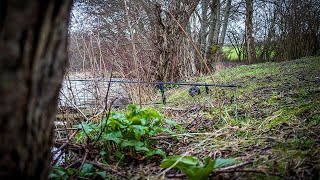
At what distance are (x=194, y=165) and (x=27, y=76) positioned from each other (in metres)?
0.71

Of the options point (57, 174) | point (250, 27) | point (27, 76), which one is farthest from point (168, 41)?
point (27, 76)

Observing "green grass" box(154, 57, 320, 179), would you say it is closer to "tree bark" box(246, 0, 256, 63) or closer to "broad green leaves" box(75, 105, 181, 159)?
"broad green leaves" box(75, 105, 181, 159)

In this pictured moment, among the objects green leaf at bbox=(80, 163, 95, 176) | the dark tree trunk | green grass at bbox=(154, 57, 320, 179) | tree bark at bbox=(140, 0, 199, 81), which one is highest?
tree bark at bbox=(140, 0, 199, 81)

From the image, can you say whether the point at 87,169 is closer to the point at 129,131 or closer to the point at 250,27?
the point at 129,131

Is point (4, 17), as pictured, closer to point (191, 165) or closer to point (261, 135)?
point (191, 165)

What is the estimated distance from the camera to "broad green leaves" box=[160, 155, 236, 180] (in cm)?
87

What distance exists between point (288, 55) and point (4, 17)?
30.7 ft

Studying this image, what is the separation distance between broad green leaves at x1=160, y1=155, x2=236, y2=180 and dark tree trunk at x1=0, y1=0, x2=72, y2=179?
51 cm

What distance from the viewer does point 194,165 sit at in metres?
0.96

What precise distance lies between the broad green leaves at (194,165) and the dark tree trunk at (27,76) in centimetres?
51

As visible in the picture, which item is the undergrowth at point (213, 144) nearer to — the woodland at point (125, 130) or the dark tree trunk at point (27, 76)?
the woodland at point (125, 130)

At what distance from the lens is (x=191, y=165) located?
3.13 feet

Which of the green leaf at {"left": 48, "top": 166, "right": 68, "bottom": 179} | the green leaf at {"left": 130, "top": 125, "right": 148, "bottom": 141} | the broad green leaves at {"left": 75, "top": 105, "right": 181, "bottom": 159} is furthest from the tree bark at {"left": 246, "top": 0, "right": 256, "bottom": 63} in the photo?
the green leaf at {"left": 48, "top": 166, "right": 68, "bottom": 179}

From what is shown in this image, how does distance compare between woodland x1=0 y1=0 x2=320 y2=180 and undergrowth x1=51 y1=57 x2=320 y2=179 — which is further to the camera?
undergrowth x1=51 y1=57 x2=320 y2=179
